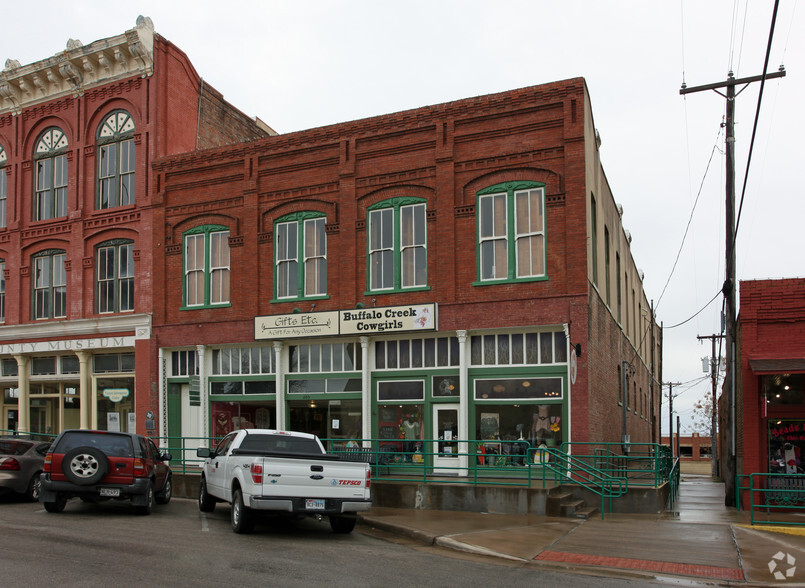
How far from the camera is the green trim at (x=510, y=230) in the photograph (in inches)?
800

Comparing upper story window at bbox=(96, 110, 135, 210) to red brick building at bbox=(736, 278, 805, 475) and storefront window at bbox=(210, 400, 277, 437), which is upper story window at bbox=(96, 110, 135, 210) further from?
red brick building at bbox=(736, 278, 805, 475)

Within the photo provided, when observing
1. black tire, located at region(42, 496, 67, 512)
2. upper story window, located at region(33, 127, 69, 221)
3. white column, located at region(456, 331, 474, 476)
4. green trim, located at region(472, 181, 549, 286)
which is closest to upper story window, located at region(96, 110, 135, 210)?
upper story window, located at region(33, 127, 69, 221)

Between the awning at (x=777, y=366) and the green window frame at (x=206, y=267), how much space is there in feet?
46.8

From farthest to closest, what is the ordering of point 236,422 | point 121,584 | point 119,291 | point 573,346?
1. point 119,291
2. point 236,422
3. point 573,346
4. point 121,584

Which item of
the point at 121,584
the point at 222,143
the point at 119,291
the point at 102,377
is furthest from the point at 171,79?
the point at 121,584

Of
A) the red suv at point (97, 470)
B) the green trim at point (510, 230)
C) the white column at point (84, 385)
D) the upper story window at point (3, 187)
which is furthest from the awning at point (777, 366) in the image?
the upper story window at point (3, 187)

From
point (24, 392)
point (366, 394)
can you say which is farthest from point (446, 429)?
point (24, 392)

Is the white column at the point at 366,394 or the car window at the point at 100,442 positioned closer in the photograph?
the car window at the point at 100,442

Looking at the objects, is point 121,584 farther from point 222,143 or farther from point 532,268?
point 222,143

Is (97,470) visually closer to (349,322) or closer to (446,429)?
(349,322)

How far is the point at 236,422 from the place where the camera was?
24.8 meters

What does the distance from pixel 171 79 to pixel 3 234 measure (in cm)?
843

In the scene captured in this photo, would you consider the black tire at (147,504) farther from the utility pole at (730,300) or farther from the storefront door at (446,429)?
the utility pole at (730,300)

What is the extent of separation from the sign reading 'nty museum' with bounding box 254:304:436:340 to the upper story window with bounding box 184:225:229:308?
2.11 m
